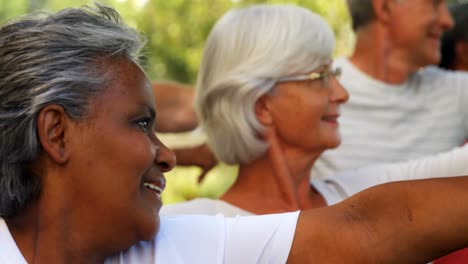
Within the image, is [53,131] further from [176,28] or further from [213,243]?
[176,28]

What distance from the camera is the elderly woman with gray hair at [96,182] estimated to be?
5.36 feet

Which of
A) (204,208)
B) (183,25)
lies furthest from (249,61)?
(183,25)

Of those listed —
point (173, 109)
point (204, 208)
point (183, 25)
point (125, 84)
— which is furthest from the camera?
point (183, 25)

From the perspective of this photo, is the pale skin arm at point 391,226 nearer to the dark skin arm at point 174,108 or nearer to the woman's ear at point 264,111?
the woman's ear at point 264,111

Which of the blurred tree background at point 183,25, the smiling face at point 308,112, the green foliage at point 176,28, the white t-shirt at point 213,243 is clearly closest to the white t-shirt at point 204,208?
the smiling face at point 308,112

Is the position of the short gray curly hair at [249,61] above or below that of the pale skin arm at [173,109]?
above

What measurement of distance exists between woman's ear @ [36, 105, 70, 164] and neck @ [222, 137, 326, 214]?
110 cm

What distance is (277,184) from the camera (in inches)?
109

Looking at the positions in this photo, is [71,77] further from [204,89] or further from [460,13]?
[460,13]

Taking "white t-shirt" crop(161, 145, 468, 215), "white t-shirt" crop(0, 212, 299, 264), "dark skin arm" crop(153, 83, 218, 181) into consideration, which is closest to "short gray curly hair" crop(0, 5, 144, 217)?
"white t-shirt" crop(0, 212, 299, 264)

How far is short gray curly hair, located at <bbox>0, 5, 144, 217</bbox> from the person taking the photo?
5.38 feet

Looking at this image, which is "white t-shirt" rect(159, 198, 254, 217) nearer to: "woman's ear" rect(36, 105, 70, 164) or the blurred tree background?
"woman's ear" rect(36, 105, 70, 164)

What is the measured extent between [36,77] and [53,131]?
11cm

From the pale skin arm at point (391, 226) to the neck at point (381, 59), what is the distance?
2064 millimetres
